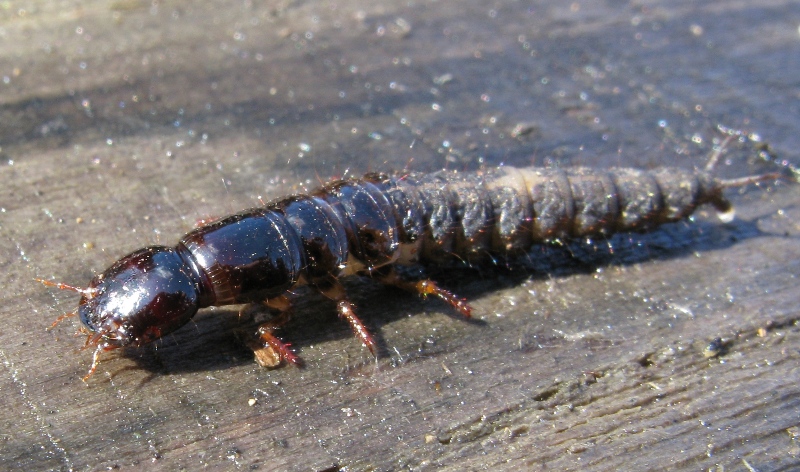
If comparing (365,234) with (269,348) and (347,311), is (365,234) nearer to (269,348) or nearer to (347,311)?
(347,311)

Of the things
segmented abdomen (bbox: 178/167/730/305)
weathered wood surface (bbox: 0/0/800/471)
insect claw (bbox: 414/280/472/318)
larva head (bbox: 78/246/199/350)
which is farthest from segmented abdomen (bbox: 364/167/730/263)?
larva head (bbox: 78/246/199/350)

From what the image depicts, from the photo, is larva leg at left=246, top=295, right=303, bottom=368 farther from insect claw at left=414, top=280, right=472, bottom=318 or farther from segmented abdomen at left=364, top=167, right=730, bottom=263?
segmented abdomen at left=364, top=167, right=730, bottom=263

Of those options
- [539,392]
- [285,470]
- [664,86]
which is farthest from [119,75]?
[664,86]

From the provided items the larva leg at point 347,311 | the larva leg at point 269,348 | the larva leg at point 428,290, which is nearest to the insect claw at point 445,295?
the larva leg at point 428,290

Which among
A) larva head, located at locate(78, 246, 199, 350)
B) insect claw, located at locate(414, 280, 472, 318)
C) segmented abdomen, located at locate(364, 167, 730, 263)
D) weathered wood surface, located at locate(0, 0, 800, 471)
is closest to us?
weathered wood surface, located at locate(0, 0, 800, 471)

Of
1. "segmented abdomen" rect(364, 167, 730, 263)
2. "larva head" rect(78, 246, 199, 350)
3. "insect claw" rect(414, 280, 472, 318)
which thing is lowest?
"insect claw" rect(414, 280, 472, 318)

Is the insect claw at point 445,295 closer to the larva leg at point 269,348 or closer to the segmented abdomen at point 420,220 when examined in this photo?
the segmented abdomen at point 420,220
